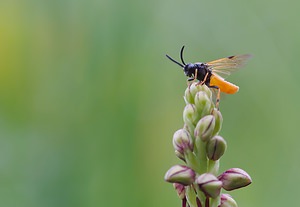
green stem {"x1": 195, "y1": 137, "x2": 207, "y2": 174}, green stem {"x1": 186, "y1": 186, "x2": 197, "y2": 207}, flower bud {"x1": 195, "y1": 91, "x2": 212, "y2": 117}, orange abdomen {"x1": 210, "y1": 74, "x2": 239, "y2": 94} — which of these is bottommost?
green stem {"x1": 186, "y1": 186, "x2": 197, "y2": 207}

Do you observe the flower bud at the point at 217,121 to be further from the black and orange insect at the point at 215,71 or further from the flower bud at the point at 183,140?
the black and orange insect at the point at 215,71

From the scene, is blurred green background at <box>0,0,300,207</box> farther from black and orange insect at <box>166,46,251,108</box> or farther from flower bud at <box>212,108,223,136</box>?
flower bud at <box>212,108,223,136</box>

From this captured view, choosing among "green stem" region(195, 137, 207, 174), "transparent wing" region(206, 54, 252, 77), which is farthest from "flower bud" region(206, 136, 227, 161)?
"transparent wing" region(206, 54, 252, 77)

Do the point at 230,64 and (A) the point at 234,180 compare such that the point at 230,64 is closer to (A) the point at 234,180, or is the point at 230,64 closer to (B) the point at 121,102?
(A) the point at 234,180

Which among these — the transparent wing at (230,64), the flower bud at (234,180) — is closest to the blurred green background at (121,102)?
the transparent wing at (230,64)

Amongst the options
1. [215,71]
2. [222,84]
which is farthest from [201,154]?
[215,71]
